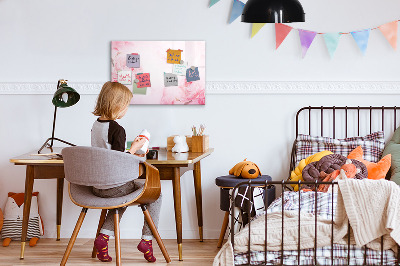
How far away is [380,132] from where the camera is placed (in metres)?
4.16

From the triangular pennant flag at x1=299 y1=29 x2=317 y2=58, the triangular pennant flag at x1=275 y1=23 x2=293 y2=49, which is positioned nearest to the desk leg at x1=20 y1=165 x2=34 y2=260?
the triangular pennant flag at x1=275 y1=23 x2=293 y2=49

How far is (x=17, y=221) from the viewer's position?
427 centimetres

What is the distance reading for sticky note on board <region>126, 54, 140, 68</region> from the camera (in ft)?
14.2

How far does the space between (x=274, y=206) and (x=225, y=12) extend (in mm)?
1592

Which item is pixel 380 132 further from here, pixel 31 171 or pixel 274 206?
pixel 31 171

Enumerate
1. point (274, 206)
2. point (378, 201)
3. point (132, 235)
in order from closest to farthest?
point (378, 201), point (274, 206), point (132, 235)

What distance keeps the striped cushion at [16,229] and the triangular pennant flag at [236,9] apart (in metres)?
2.01

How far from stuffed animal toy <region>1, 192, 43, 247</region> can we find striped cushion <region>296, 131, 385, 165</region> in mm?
1880

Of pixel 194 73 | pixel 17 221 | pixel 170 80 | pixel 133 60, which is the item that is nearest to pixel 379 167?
pixel 194 73

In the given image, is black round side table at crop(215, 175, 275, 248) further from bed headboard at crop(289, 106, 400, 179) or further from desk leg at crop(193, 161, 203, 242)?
bed headboard at crop(289, 106, 400, 179)

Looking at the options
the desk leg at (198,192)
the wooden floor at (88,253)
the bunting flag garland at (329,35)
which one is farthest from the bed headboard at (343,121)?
the wooden floor at (88,253)

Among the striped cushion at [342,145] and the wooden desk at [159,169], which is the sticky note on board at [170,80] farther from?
the striped cushion at [342,145]

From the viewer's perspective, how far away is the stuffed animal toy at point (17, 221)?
13.9 ft

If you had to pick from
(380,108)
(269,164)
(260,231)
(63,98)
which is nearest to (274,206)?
(260,231)
